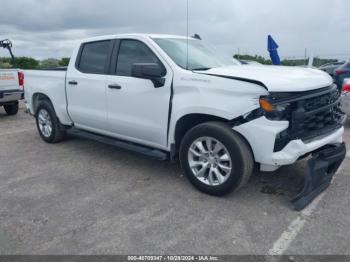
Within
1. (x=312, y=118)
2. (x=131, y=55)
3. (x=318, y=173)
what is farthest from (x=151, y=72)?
(x=318, y=173)

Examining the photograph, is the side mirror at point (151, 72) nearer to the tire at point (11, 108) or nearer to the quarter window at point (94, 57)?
the quarter window at point (94, 57)

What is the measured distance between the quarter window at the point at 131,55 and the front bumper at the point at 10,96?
531 cm

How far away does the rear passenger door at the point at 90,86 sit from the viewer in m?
4.91

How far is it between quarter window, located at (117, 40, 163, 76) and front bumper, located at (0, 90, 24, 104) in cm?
531

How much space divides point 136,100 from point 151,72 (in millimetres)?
610

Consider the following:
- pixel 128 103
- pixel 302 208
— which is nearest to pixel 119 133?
pixel 128 103

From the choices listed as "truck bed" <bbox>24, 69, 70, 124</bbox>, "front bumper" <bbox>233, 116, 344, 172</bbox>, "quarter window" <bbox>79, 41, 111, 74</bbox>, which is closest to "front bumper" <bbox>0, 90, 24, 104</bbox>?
"truck bed" <bbox>24, 69, 70, 124</bbox>

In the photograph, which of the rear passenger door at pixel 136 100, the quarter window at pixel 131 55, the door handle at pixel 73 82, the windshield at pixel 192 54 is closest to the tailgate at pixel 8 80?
the door handle at pixel 73 82

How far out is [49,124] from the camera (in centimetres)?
628

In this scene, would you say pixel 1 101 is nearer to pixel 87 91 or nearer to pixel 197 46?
pixel 87 91

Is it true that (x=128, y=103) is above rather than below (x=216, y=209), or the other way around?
above

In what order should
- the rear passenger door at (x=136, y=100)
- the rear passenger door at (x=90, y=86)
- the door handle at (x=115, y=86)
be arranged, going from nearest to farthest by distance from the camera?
the rear passenger door at (x=136, y=100), the door handle at (x=115, y=86), the rear passenger door at (x=90, y=86)

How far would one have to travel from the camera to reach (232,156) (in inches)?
140

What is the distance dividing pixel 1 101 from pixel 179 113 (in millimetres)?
6581
